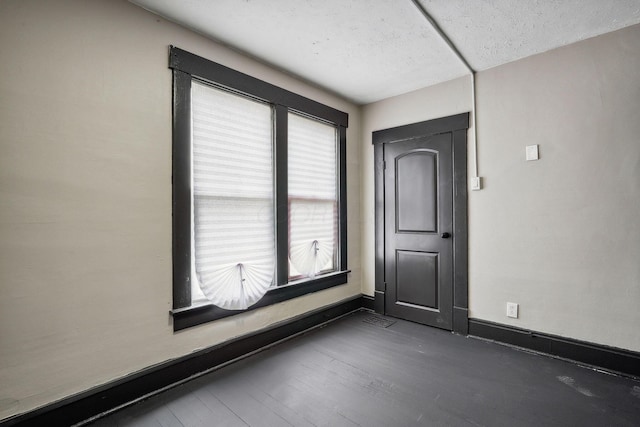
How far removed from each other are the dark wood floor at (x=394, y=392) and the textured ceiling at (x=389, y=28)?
8.71 ft

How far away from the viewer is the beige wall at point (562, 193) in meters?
2.30

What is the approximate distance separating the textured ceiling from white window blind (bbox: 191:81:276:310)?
0.50 metres

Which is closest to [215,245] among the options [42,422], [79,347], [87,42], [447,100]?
[79,347]

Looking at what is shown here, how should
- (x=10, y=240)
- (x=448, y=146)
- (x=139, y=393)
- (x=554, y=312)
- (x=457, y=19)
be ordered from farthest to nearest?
1. (x=448, y=146)
2. (x=554, y=312)
3. (x=457, y=19)
4. (x=139, y=393)
5. (x=10, y=240)

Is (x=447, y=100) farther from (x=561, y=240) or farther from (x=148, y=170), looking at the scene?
(x=148, y=170)

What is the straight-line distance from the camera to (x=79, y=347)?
70.1 inches

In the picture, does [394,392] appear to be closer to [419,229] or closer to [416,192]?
[419,229]

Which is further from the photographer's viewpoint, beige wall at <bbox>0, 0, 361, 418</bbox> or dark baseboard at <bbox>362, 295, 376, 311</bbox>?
dark baseboard at <bbox>362, 295, 376, 311</bbox>

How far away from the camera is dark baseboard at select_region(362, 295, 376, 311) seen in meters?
3.81

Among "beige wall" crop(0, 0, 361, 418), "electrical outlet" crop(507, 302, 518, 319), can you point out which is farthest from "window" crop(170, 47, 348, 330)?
"electrical outlet" crop(507, 302, 518, 319)

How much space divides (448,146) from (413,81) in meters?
0.80

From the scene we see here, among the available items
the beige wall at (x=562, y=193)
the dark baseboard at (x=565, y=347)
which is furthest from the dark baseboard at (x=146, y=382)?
the beige wall at (x=562, y=193)

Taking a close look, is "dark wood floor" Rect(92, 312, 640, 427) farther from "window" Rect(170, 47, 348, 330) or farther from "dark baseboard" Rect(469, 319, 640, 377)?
"window" Rect(170, 47, 348, 330)

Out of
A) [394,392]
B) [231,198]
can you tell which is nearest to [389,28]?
[231,198]
